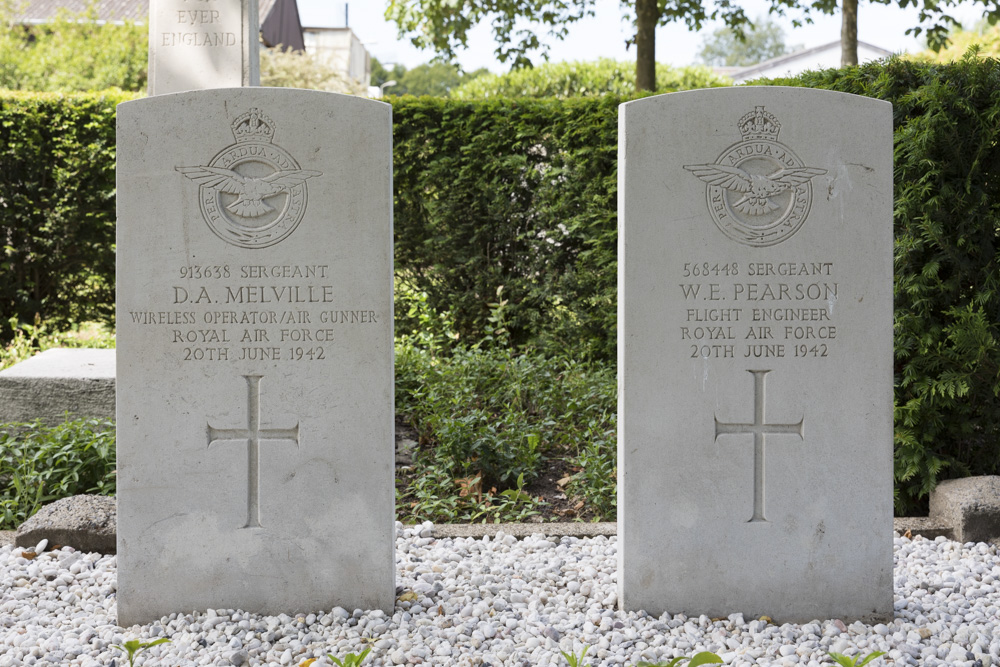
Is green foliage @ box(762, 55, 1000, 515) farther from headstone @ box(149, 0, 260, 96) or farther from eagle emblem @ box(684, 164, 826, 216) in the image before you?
headstone @ box(149, 0, 260, 96)

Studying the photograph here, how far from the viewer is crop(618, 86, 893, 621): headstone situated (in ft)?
9.74

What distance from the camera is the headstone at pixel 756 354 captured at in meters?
2.97

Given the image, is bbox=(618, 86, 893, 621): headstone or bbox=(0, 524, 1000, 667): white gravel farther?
bbox=(618, 86, 893, 621): headstone

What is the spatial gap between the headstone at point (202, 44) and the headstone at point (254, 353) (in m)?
3.78

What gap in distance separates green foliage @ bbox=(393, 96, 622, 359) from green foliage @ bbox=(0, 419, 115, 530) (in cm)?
285

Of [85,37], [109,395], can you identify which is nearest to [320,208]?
[109,395]

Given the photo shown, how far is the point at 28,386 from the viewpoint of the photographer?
16.2 ft

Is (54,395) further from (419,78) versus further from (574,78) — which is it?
(419,78)

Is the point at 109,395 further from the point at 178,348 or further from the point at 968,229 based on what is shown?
the point at 968,229

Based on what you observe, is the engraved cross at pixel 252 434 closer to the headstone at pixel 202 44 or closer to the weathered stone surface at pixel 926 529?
the weathered stone surface at pixel 926 529

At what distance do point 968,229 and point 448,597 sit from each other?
2980mm

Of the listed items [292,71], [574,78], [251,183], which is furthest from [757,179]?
[292,71]

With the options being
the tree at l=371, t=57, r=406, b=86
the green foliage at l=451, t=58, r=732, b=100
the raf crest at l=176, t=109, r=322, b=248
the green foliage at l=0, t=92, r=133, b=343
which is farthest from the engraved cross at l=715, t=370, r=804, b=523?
the tree at l=371, t=57, r=406, b=86

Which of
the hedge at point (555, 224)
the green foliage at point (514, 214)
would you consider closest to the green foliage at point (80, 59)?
the hedge at point (555, 224)
